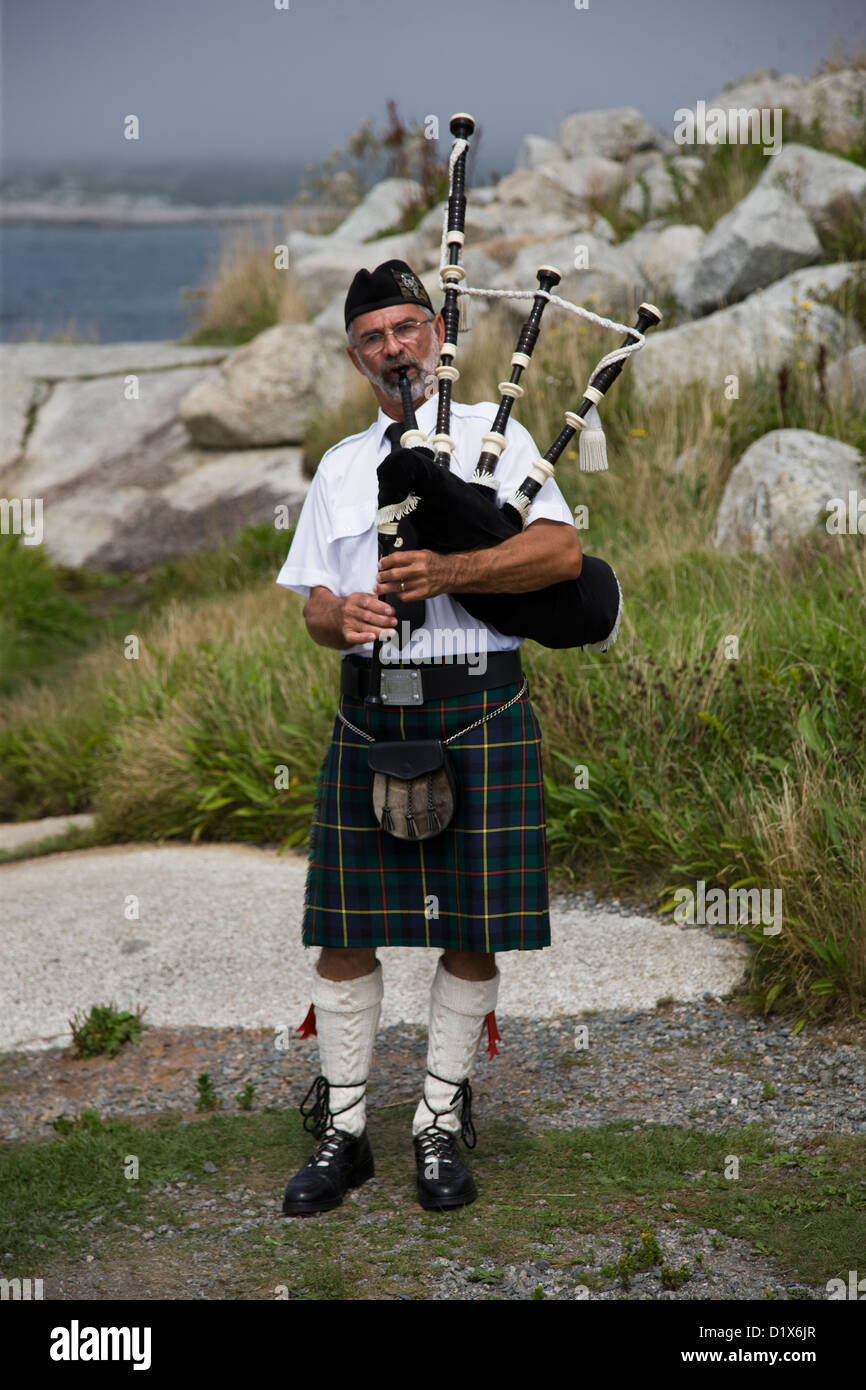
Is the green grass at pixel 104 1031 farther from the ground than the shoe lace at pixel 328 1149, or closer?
closer

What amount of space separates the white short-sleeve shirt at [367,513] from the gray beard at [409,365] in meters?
0.06

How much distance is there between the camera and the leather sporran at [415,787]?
2.61 metres

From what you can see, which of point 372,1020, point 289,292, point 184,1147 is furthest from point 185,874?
point 289,292

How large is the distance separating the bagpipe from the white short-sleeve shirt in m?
0.05

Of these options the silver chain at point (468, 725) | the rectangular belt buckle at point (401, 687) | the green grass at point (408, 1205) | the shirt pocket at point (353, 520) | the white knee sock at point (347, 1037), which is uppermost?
the shirt pocket at point (353, 520)

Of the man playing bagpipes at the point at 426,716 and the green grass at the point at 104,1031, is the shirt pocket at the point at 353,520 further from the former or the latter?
the green grass at the point at 104,1031

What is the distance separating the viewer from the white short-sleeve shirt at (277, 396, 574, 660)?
8.66ft

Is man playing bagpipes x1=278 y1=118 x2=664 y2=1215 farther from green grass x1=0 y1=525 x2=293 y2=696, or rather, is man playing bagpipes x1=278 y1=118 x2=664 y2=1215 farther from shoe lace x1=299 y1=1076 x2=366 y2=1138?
green grass x1=0 y1=525 x2=293 y2=696

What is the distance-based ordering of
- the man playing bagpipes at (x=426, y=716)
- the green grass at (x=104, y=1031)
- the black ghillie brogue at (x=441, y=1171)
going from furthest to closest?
the green grass at (x=104, y=1031)
the black ghillie brogue at (x=441, y=1171)
the man playing bagpipes at (x=426, y=716)

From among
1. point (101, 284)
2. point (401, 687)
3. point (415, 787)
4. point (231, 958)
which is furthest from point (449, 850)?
point (101, 284)

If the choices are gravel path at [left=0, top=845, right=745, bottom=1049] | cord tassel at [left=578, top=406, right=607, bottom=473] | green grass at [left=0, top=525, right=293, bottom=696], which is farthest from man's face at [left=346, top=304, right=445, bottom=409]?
green grass at [left=0, top=525, right=293, bottom=696]

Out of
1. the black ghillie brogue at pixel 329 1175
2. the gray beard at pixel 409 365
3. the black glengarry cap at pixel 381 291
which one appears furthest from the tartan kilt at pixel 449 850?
the black glengarry cap at pixel 381 291

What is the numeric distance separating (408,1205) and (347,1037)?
36 centimetres

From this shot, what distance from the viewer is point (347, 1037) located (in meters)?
2.83
